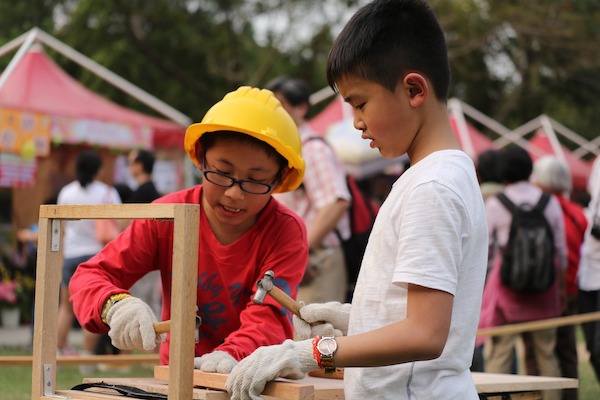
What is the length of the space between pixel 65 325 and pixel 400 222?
6.74 metres

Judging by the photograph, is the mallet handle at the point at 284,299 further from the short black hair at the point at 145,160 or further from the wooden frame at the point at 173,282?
the short black hair at the point at 145,160

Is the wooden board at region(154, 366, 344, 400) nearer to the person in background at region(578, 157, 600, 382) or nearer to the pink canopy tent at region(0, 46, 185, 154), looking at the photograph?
the person in background at region(578, 157, 600, 382)

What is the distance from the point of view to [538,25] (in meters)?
24.5

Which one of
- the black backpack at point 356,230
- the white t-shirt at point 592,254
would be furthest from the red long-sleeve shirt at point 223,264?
the white t-shirt at point 592,254

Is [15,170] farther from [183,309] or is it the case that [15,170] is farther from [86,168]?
[183,309]

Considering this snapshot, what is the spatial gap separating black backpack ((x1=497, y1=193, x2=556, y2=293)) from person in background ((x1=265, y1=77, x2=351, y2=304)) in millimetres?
1230

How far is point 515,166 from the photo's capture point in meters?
6.37

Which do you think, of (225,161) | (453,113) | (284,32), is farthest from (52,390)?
(284,32)

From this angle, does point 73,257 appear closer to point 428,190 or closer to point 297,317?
point 297,317

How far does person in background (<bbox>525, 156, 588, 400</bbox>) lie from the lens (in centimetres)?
691

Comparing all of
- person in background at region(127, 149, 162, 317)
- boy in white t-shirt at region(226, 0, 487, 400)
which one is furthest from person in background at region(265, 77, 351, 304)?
boy in white t-shirt at region(226, 0, 487, 400)

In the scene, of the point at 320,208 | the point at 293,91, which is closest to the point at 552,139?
the point at 293,91

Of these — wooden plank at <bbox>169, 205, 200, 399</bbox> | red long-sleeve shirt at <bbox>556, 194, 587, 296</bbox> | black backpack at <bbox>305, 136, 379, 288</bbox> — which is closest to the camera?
wooden plank at <bbox>169, 205, 200, 399</bbox>

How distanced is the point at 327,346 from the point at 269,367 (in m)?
0.15
